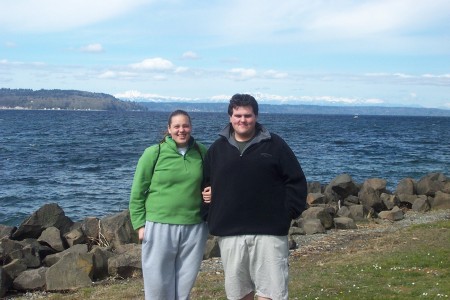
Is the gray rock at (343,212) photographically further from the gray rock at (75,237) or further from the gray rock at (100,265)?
Answer: the gray rock at (100,265)

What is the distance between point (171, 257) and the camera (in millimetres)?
6688

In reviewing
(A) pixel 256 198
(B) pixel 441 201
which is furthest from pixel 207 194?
(B) pixel 441 201

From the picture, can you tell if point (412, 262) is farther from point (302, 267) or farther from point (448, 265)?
point (302, 267)

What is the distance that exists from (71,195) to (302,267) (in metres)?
18.5

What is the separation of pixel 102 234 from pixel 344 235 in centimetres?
654

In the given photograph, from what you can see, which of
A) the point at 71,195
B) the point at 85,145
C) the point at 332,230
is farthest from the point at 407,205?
the point at 85,145

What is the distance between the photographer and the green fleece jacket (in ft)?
21.7

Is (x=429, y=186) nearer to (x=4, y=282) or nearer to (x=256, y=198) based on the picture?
(x=4, y=282)

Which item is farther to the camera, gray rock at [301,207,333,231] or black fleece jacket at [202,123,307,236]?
gray rock at [301,207,333,231]

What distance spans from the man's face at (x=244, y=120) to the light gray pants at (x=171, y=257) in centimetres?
116

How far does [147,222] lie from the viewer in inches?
263

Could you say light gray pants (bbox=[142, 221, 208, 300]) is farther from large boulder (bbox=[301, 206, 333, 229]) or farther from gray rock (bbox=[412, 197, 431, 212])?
gray rock (bbox=[412, 197, 431, 212])

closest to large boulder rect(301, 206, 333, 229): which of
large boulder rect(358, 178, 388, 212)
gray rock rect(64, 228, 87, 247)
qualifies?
large boulder rect(358, 178, 388, 212)

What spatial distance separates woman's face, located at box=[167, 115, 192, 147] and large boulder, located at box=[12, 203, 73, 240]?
1183 centimetres
